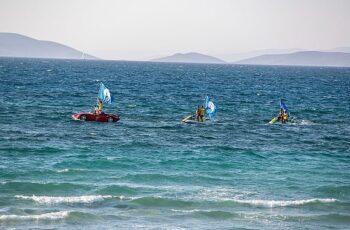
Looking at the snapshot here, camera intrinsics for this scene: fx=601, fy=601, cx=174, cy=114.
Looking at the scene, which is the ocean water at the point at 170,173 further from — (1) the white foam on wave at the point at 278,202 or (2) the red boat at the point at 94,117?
(2) the red boat at the point at 94,117

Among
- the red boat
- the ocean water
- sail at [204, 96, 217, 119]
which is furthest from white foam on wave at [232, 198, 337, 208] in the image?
the red boat

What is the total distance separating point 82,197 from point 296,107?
5778 cm

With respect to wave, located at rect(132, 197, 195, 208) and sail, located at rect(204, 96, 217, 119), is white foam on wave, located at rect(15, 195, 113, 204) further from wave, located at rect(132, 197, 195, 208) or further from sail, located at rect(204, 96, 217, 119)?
sail, located at rect(204, 96, 217, 119)

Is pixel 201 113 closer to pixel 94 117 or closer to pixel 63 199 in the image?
pixel 94 117

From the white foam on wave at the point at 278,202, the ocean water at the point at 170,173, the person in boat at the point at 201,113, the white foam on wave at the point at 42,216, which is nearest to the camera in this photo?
the white foam on wave at the point at 42,216

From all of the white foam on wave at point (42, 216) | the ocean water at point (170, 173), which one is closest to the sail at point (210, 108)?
the ocean water at point (170, 173)

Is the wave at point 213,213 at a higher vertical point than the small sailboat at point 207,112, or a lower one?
lower

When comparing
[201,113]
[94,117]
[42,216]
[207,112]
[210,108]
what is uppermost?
[210,108]

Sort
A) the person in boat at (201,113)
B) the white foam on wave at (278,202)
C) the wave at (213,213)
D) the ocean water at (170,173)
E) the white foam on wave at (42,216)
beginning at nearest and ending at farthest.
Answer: the white foam on wave at (42,216)
the ocean water at (170,173)
the wave at (213,213)
the white foam on wave at (278,202)
the person in boat at (201,113)

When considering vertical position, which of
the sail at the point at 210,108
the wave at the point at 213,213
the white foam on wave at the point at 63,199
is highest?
the sail at the point at 210,108

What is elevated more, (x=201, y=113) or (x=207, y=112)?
(x=207, y=112)

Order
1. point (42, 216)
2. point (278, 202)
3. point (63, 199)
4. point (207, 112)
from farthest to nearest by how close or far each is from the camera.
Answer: point (207, 112) → point (278, 202) → point (63, 199) → point (42, 216)

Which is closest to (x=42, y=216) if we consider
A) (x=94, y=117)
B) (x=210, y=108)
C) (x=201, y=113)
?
(x=94, y=117)

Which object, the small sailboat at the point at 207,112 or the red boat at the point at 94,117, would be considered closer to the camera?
the red boat at the point at 94,117
